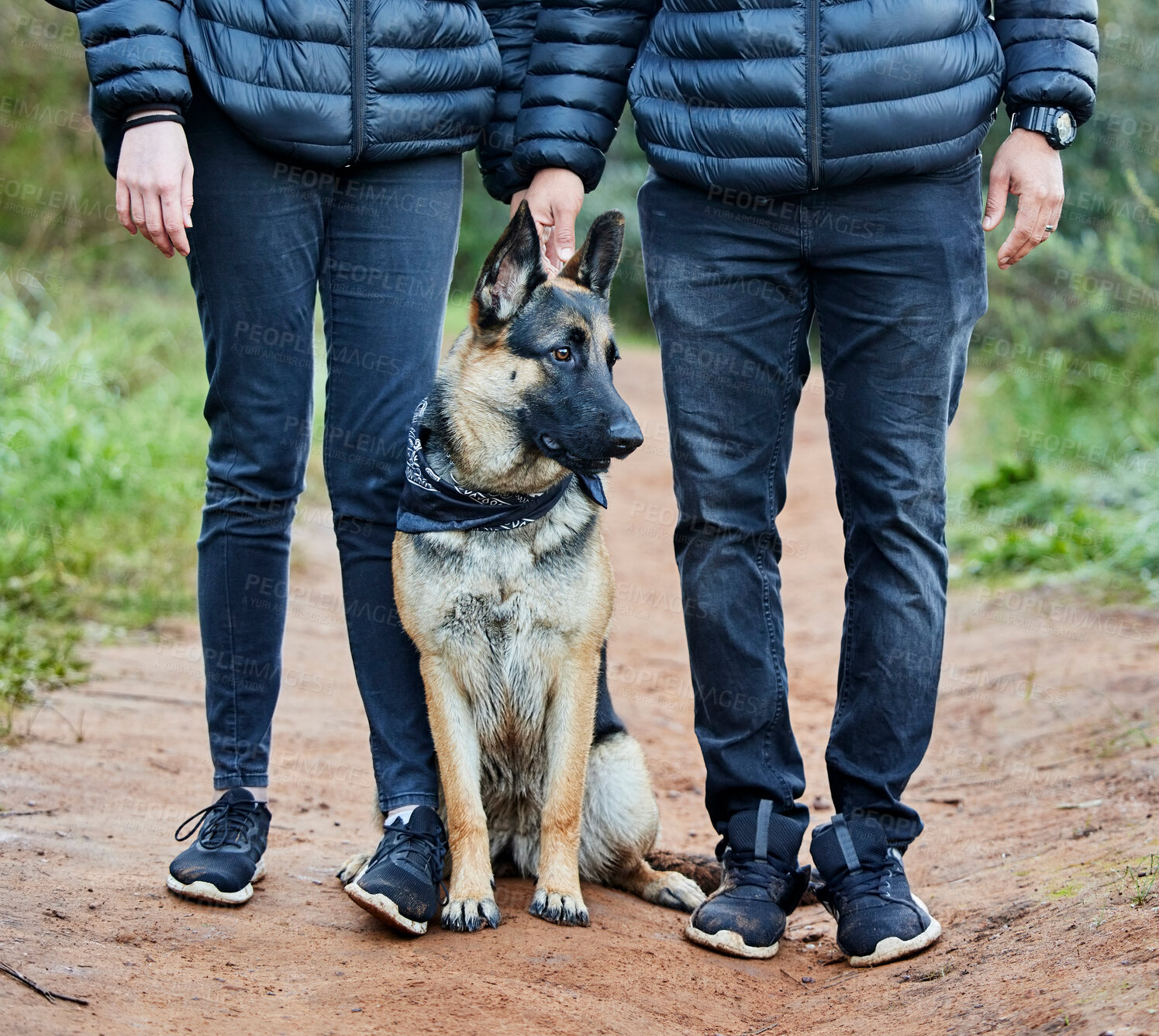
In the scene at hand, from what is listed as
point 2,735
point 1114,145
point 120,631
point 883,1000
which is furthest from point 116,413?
point 1114,145

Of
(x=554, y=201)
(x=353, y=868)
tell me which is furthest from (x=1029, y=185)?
(x=353, y=868)

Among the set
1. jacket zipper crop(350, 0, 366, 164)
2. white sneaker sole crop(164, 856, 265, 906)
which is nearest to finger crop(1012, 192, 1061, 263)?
jacket zipper crop(350, 0, 366, 164)

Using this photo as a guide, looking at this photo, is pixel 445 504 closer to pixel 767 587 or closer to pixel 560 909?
pixel 767 587

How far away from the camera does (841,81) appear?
101 inches

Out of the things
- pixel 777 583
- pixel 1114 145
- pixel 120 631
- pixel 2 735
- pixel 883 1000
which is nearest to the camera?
pixel 883 1000

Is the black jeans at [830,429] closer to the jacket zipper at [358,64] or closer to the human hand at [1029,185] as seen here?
the human hand at [1029,185]

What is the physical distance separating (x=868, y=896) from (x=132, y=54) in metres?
2.35

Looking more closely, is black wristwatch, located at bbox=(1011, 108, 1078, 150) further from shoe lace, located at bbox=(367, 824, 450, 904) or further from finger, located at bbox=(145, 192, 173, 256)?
shoe lace, located at bbox=(367, 824, 450, 904)

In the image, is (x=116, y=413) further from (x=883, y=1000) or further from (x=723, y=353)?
(x=883, y=1000)

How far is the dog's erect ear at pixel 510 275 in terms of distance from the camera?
9.43ft

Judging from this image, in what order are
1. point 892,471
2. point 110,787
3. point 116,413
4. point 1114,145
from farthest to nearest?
point 1114,145 < point 116,413 < point 110,787 < point 892,471

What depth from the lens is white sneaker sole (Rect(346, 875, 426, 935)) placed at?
2584mm

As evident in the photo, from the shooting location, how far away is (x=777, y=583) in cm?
296

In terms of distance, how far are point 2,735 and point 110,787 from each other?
544mm
